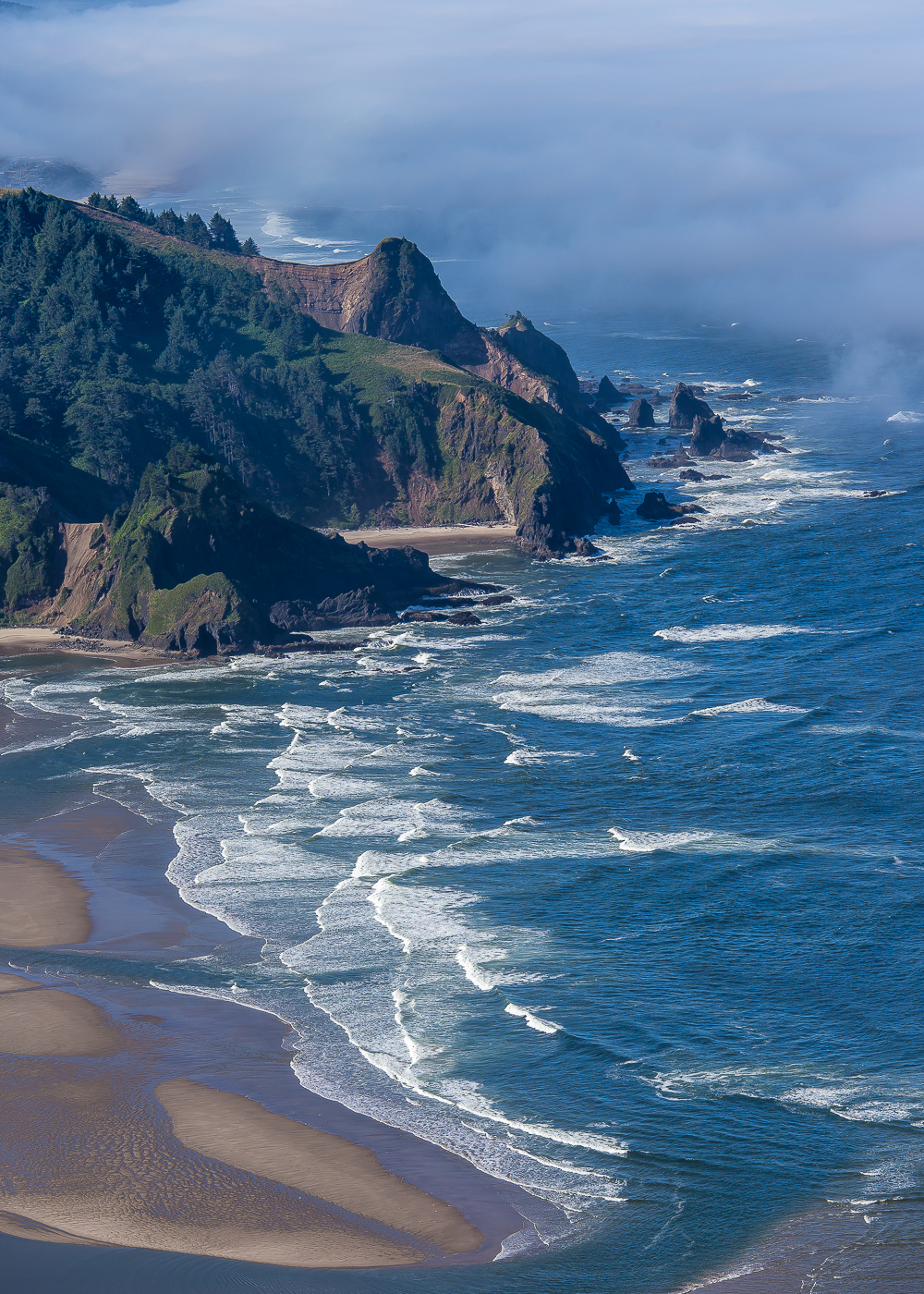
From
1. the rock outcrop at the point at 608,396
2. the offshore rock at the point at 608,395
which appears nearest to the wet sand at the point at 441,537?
the rock outcrop at the point at 608,396

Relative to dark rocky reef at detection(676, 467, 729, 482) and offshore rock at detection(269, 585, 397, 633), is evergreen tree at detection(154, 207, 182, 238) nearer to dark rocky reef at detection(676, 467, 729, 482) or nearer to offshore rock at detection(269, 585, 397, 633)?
dark rocky reef at detection(676, 467, 729, 482)

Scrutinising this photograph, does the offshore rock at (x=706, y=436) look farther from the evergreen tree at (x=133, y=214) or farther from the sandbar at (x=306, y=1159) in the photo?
the sandbar at (x=306, y=1159)

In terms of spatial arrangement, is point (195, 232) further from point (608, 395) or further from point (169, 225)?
point (608, 395)

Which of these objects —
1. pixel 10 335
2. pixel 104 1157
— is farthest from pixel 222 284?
pixel 104 1157

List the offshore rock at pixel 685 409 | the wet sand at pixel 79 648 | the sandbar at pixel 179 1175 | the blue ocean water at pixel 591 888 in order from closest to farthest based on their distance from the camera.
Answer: the sandbar at pixel 179 1175, the blue ocean water at pixel 591 888, the wet sand at pixel 79 648, the offshore rock at pixel 685 409

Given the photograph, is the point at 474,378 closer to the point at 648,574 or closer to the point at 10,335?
the point at 648,574
